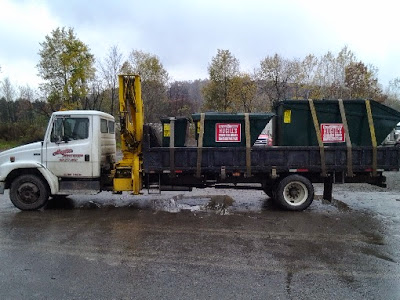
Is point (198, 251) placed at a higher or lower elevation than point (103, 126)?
lower

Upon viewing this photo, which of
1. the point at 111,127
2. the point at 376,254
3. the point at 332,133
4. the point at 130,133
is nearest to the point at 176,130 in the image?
the point at 130,133

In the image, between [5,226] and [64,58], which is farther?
[64,58]

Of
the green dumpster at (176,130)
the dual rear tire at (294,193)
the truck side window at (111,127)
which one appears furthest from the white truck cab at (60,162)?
the dual rear tire at (294,193)

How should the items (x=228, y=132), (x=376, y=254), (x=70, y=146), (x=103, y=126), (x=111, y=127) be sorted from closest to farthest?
(x=376, y=254), (x=70, y=146), (x=228, y=132), (x=103, y=126), (x=111, y=127)

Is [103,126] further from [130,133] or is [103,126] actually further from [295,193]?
[295,193]

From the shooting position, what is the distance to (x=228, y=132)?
870cm

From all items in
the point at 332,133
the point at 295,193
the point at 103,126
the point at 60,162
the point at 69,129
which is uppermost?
the point at 103,126

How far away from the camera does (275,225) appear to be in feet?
24.7

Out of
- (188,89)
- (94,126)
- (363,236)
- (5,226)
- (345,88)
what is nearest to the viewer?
(363,236)

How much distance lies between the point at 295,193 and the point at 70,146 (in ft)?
18.7

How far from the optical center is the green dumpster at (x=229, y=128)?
341 inches

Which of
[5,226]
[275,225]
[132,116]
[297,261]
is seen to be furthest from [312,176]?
[5,226]

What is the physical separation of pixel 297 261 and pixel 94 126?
18.7 feet

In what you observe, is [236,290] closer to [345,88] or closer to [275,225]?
[275,225]
